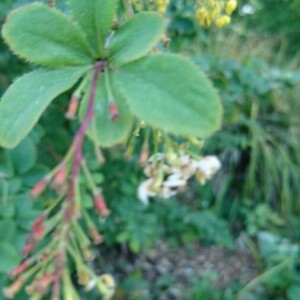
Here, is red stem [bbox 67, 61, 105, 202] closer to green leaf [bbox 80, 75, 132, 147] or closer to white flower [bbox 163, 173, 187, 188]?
green leaf [bbox 80, 75, 132, 147]

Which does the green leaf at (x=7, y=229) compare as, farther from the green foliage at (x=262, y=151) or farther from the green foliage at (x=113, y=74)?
the green foliage at (x=262, y=151)

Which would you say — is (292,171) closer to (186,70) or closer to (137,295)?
(137,295)

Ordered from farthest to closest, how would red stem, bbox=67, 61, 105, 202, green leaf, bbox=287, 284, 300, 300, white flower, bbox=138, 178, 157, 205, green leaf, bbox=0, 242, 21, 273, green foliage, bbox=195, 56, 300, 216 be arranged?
green foliage, bbox=195, 56, 300, 216 < green leaf, bbox=287, 284, 300, 300 < green leaf, bbox=0, 242, 21, 273 < white flower, bbox=138, 178, 157, 205 < red stem, bbox=67, 61, 105, 202

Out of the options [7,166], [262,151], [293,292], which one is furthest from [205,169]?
[262,151]

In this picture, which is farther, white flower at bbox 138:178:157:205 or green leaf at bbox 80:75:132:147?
white flower at bbox 138:178:157:205

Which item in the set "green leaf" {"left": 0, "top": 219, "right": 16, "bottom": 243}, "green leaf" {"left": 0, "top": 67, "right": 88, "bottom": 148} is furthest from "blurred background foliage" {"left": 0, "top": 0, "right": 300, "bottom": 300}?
"green leaf" {"left": 0, "top": 67, "right": 88, "bottom": 148}

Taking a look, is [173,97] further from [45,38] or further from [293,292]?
[293,292]

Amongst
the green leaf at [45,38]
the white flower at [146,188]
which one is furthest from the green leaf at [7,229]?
the green leaf at [45,38]

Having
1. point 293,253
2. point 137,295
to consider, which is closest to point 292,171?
point 293,253
